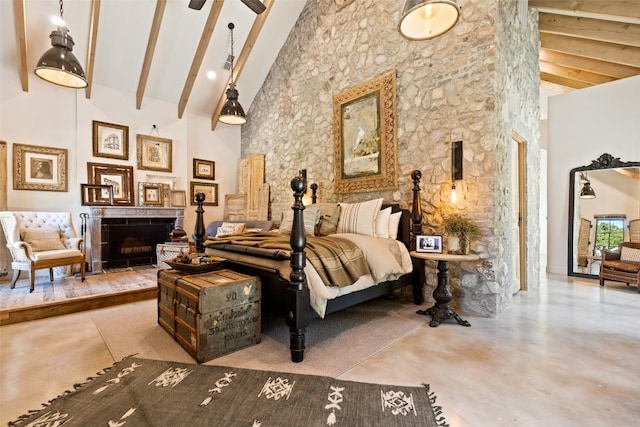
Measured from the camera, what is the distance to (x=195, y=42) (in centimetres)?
561

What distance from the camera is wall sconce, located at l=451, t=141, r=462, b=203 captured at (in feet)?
11.0

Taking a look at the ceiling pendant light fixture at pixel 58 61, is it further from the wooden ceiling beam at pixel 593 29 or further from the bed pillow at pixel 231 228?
the wooden ceiling beam at pixel 593 29

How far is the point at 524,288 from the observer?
4.20m

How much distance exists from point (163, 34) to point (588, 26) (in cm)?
702

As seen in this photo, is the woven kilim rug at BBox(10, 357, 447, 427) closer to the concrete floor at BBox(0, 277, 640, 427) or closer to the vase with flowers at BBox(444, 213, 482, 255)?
the concrete floor at BBox(0, 277, 640, 427)

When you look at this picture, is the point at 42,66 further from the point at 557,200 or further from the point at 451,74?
the point at 557,200

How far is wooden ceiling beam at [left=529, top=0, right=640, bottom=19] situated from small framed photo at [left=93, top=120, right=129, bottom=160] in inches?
301

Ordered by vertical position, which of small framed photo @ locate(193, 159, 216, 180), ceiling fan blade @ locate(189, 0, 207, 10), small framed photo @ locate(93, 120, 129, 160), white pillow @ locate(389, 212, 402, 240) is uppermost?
ceiling fan blade @ locate(189, 0, 207, 10)

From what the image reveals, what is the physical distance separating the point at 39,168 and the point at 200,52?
11.6 ft

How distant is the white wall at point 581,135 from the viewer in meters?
4.58

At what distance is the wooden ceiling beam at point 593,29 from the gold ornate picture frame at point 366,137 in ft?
9.56

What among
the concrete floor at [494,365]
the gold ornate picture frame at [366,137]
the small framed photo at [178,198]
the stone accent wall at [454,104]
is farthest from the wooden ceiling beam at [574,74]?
the small framed photo at [178,198]

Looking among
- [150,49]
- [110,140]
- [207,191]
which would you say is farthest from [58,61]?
[207,191]

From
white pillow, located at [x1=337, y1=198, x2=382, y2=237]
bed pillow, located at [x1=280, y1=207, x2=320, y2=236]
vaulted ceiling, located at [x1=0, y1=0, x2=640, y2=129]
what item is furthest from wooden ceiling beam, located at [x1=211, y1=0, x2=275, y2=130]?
white pillow, located at [x1=337, y1=198, x2=382, y2=237]
